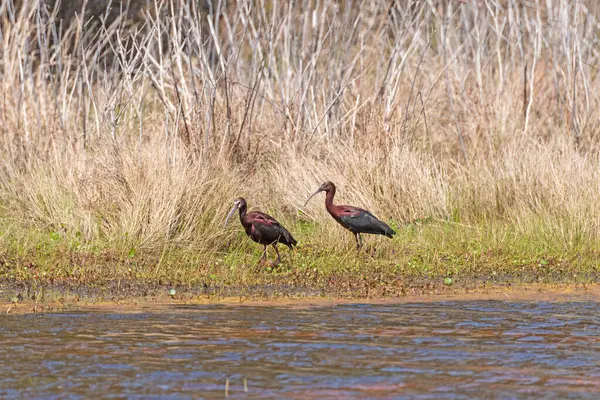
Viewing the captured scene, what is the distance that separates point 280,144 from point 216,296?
13.4ft

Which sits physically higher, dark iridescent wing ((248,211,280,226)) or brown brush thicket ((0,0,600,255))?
brown brush thicket ((0,0,600,255))

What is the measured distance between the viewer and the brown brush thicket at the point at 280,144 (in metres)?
9.82

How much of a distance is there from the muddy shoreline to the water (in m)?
0.27

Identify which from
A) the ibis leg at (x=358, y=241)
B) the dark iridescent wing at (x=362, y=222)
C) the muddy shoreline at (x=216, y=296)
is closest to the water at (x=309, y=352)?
the muddy shoreline at (x=216, y=296)

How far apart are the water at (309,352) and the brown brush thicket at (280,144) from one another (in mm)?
2482

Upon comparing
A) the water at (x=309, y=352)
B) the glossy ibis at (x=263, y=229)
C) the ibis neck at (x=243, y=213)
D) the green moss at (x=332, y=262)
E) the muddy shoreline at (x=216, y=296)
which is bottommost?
the water at (x=309, y=352)

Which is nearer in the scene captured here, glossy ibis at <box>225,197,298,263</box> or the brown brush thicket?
glossy ibis at <box>225,197,298,263</box>

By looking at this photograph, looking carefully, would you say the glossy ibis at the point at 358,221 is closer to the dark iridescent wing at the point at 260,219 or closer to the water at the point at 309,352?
the dark iridescent wing at the point at 260,219

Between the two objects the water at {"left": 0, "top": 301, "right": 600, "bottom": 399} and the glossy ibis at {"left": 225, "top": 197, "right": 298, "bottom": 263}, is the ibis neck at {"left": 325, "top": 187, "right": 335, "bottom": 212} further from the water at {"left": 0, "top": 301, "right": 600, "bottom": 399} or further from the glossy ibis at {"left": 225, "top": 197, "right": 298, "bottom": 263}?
the water at {"left": 0, "top": 301, "right": 600, "bottom": 399}

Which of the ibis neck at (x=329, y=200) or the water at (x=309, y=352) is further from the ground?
the ibis neck at (x=329, y=200)

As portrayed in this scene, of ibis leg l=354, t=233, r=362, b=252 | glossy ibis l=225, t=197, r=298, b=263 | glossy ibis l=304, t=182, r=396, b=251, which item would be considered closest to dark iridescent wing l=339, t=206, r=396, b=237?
glossy ibis l=304, t=182, r=396, b=251

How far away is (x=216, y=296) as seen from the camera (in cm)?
798

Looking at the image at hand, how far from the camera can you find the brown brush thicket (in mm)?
9820

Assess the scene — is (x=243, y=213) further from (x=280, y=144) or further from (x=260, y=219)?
(x=280, y=144)
